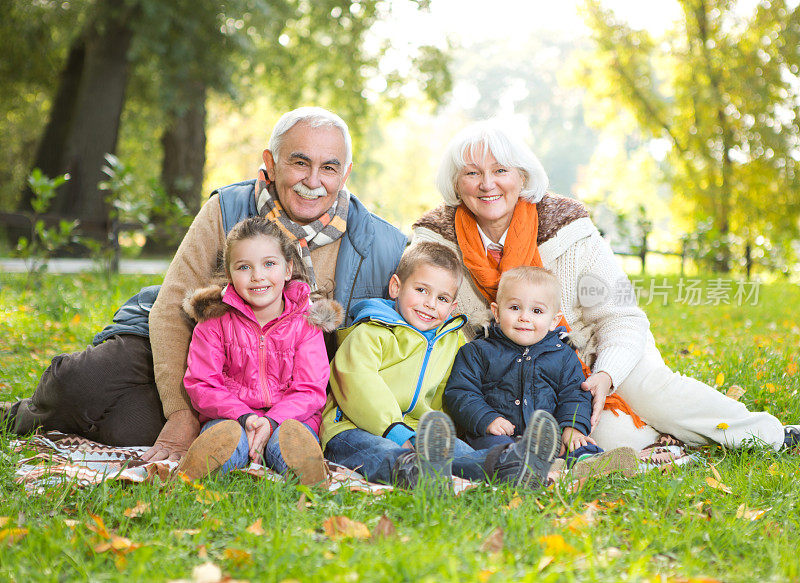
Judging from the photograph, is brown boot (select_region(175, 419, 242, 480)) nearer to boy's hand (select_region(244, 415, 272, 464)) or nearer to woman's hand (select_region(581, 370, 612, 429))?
boy's hand (select_region(244, 415, 272, 464))

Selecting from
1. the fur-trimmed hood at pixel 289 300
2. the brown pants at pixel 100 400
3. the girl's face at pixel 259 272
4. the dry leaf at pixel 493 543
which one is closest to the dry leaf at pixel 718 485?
the dry leaf at pixel 493 543

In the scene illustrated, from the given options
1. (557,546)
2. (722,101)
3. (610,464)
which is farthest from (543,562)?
(722,101)

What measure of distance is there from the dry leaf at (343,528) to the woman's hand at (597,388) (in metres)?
1.58

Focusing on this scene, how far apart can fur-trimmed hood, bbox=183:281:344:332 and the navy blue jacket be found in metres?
0.67

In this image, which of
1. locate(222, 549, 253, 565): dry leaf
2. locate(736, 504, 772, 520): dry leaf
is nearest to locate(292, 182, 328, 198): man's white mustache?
locate(222, 549, 253, 565): dry leaf

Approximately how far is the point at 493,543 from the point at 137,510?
49.4 inches

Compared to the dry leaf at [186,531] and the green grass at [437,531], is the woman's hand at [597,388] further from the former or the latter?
the dry leaf at [186,531]

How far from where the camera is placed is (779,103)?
1492cm

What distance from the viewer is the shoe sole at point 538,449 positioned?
2726mm

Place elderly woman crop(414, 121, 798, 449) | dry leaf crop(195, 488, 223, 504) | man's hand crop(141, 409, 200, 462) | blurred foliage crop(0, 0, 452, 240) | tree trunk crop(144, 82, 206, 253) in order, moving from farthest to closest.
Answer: tree trunk crop(144, 82, 206, 253), blurred foliage crop(0, 0, 452, 240), elderly woman crop(414, 121, 798, 449), man's hand crop(141, 409, 200, 462), dry leaf crop(195, 488, 223, 504)

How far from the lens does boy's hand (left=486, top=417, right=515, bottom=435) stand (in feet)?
10.8

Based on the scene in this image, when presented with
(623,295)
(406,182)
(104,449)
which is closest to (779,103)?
(623,295)

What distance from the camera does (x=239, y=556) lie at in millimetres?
2105

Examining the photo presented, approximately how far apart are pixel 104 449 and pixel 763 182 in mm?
15461
